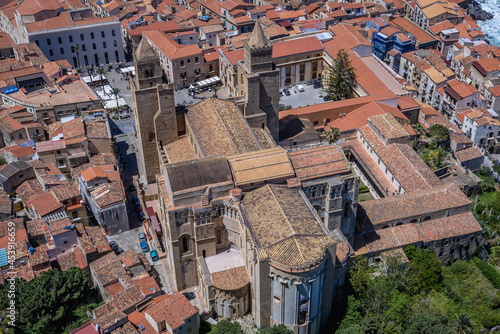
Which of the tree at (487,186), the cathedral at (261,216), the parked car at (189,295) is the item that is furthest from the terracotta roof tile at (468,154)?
the parked car at (189,295)

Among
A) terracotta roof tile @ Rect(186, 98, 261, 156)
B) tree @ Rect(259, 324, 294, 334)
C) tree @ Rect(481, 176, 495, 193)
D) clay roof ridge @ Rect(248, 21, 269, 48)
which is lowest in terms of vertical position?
tree @ Rect(481, 176, 495, 193)

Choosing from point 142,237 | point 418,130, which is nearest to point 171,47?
point 142,237

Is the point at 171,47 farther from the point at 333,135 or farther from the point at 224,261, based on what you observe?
the point at 224,261

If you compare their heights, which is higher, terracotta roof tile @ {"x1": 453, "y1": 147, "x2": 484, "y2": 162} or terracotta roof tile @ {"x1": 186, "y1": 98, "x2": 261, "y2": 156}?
terracotta roof tile @ {"x1": 186, "y1": 98, "x2": 261, "y2": 156}

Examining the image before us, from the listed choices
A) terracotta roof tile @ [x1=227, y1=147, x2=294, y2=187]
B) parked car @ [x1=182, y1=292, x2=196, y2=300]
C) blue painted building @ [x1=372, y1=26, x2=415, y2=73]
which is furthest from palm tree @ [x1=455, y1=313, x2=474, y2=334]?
blue painted building @ [x1=372, y1=26, x2=415, y2=73]

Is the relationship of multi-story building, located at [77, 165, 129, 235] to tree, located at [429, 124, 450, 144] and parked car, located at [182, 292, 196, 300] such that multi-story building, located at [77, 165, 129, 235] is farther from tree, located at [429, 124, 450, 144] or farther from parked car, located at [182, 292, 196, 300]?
tree, located at [429, 124, 450, 144]

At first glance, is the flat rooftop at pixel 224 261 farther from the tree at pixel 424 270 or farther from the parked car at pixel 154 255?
the tree at pixel 424 270
